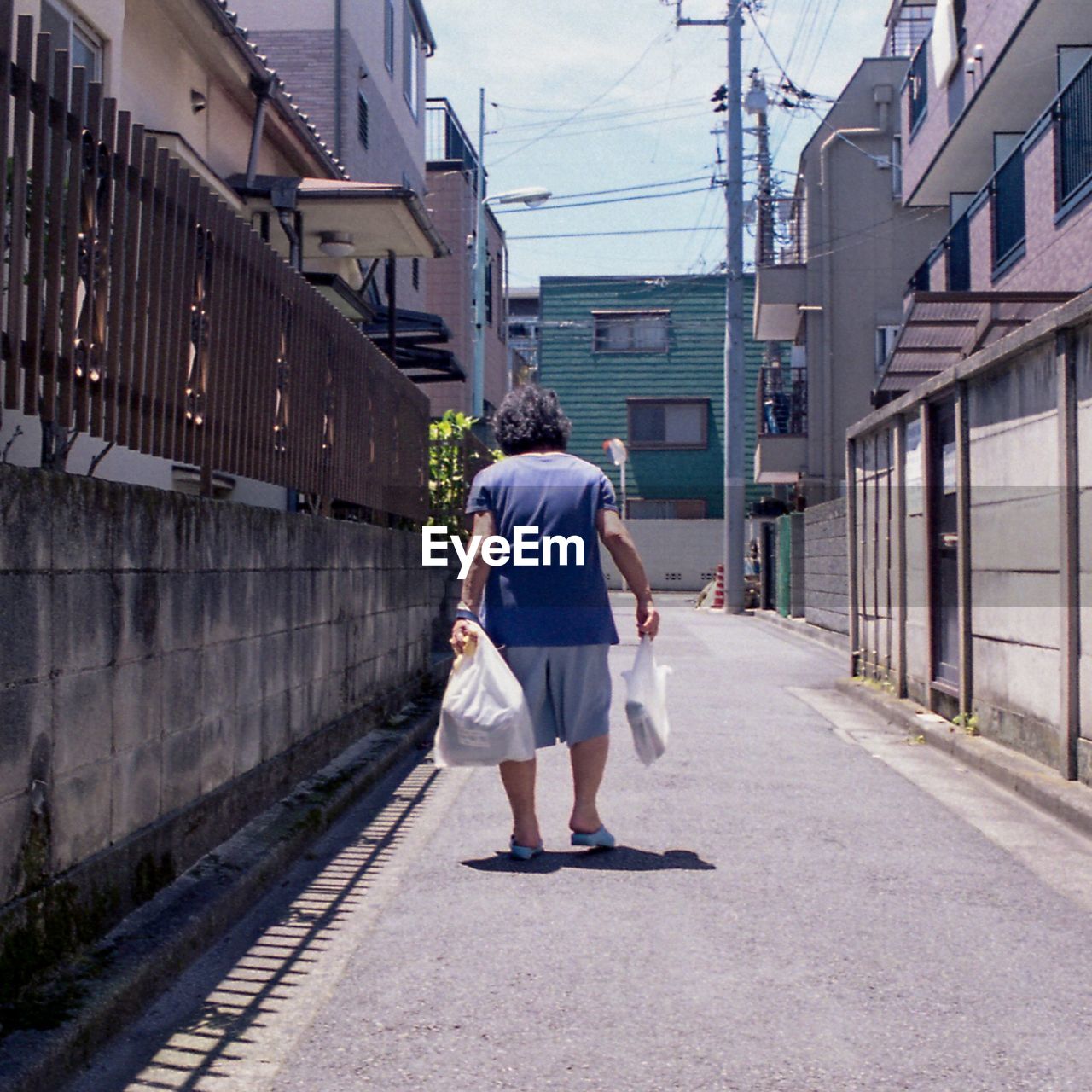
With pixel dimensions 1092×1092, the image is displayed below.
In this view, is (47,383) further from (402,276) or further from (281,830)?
(402,276)

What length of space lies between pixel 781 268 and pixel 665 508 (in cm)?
1532

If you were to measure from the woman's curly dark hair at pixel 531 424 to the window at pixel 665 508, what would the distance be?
37.8 m

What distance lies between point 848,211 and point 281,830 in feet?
85.2

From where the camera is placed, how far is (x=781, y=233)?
104 feet

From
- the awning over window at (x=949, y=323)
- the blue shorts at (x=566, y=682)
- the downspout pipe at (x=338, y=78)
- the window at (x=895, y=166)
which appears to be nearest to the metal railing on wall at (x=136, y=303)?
the blue shorts at (x=566, y=682)

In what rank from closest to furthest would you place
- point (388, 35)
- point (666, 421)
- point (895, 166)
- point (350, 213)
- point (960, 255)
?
1. point (350, 213)
2. point (960, 255)
3. point (388, 35)
4. point (895, 166)
5. point (666, 421)

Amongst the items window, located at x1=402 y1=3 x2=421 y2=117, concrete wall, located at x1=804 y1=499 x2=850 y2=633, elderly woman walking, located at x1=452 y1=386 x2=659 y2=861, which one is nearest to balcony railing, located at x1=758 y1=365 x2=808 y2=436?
concrete wall, located at x1=804 y1=499 x2=850 y2=633

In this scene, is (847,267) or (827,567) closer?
(827,567)

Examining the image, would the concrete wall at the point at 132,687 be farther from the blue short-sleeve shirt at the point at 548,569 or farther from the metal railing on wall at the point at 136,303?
the blue short-sleeve shirt at the point at 548,569

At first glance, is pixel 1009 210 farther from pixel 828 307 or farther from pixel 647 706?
pixel 828 307

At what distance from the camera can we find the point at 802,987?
4.01 meters

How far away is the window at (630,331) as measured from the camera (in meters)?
44.1

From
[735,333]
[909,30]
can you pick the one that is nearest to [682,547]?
[735,333]

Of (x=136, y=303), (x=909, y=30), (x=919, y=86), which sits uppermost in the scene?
(x=909, y=30)
